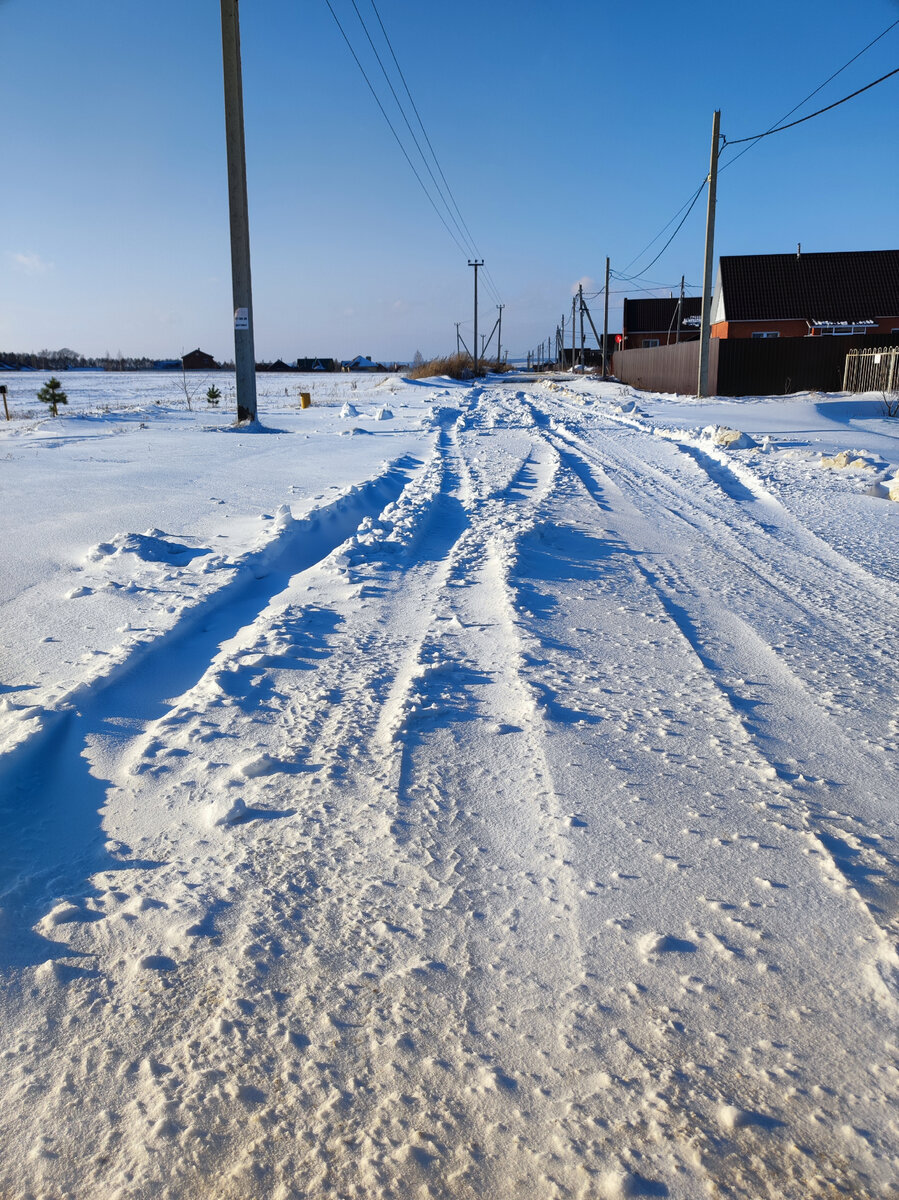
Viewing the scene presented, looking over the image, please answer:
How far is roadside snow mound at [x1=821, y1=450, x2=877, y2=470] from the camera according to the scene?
30.9 feet

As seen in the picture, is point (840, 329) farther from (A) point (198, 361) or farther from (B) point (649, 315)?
(A) point (198, 361)

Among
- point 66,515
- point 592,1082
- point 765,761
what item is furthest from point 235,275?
point 592,1082

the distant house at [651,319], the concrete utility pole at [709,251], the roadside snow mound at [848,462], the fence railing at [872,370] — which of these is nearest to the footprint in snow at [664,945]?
the roadside snow mound at [848,462]

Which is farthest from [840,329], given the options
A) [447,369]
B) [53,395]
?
A: [53,395]

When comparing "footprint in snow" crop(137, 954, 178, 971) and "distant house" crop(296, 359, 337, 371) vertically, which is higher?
"distant house" crop(296, 359, 337, 371)

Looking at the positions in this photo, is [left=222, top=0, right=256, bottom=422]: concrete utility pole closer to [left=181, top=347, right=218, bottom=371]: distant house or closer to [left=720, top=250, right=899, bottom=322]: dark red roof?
[left=720, top=250, right=899, bottom=322]: dark red roof

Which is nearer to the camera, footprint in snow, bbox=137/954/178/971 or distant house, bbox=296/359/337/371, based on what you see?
footprint in snow, bbox=137/954/178/971

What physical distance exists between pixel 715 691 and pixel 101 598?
3298mm

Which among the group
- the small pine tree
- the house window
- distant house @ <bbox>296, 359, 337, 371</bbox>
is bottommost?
the small pine tree

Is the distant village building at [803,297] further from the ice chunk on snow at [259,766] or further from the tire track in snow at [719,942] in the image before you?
the ice chunk on snow at [259,766]

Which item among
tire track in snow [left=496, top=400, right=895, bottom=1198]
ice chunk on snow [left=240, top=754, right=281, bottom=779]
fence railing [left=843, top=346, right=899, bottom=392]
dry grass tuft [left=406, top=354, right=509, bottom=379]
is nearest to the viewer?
tire track in snow [left=496, top=400, right=895, bottom=1198]

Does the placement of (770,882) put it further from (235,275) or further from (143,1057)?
(235,275)

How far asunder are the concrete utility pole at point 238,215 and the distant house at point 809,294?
31.9 meters

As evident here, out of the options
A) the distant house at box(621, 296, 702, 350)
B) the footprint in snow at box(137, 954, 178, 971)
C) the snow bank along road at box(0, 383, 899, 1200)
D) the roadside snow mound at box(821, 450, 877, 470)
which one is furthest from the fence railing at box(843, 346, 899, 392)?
the distant house at box(621, 296, 702, 350)
